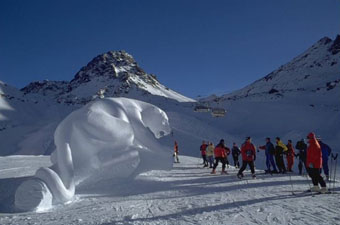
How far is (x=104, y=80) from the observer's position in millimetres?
131125

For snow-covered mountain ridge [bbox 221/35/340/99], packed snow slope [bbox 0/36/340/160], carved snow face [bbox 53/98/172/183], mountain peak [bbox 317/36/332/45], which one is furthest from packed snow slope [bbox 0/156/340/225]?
mountain peak [bbox 317/36/332/45]

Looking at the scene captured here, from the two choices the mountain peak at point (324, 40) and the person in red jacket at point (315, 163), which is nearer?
the person in red jacket at point (315, 163)

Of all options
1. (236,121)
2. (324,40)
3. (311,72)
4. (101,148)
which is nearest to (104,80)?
(311,72)

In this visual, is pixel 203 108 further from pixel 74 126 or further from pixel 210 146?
pixel 74 126

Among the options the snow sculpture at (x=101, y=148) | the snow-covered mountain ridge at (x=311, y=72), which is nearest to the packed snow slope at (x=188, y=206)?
the snow sculpture at (x=101, y=148)

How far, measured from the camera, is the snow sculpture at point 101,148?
8320 mm

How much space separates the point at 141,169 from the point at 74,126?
3.20 meters

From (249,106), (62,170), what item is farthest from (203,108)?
(62,170)

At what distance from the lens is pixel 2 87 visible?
6594cm

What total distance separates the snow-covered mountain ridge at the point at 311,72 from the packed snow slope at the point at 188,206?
60868mm

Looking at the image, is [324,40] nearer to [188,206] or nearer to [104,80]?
[104,80]

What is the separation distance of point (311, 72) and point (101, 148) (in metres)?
91.5

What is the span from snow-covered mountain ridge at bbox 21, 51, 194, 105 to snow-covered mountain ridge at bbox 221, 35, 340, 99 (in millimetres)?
37174

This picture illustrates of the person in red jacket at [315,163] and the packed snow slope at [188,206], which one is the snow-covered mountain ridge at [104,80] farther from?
the person in red jacket at [315,163]
